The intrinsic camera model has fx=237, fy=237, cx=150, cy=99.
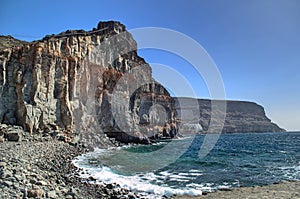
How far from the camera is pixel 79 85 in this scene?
41.2m

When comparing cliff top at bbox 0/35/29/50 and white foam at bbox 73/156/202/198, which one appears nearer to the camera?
white foam at bbox 73/156/202/198

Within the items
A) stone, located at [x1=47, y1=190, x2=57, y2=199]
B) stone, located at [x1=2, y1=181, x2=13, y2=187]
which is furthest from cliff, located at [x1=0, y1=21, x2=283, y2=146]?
stone, located at [x1=47, y1=190, x2=57, y2=199]

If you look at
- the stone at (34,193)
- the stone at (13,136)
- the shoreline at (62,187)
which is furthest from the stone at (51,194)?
the stone at (13,136)

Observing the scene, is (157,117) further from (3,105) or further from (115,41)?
(3,105)

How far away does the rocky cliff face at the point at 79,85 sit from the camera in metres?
29.2

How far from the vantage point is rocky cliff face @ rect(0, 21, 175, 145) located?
29.2 metres

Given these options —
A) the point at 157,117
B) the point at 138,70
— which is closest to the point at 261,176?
the point at 138,70

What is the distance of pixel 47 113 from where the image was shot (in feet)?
105

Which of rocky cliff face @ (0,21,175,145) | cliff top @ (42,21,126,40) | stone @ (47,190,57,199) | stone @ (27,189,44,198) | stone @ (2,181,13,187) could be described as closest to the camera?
stone @ (27,189,44,198)

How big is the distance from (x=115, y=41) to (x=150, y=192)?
48.5m

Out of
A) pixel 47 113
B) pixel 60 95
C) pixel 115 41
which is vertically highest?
pixel 115 41

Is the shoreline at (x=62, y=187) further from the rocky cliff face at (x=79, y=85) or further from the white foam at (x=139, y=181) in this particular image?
the rocky cliff face at (x=79, y=85)

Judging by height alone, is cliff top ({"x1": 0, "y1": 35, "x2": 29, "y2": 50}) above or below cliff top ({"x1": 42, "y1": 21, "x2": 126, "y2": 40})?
below

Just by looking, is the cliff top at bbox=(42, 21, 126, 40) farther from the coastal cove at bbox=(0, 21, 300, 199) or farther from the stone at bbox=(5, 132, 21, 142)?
the stone at bbox=(5, 132, 21, 142)
